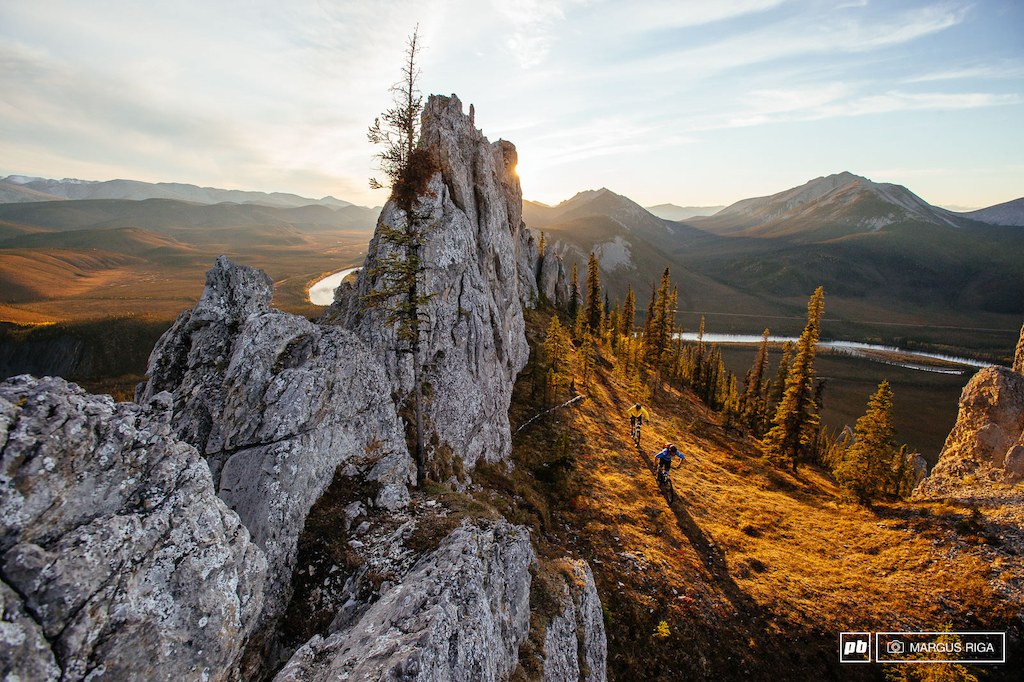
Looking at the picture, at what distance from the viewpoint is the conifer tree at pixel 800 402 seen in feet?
131

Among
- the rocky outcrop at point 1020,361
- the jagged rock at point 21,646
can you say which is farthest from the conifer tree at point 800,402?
the jagged rock at point 21,646

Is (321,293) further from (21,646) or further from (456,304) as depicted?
(21,646)

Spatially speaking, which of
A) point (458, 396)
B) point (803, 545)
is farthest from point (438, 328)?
point (803, 545)

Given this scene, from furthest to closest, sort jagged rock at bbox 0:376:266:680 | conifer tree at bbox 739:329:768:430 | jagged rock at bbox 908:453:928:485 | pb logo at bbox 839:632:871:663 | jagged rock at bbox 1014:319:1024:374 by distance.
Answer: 1. conifer tree at bbox 739:329:768:430
2. jagged rock at bbox 908:453:928:485
3. jagged rock at bbox 1014:319:1024:374
4. pb logo at bbox 839:632:871:663
5. jagged rock at bbox 0:376:266:680

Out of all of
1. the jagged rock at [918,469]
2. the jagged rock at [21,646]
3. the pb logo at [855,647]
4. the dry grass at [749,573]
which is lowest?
the jagged rock at [918,469]

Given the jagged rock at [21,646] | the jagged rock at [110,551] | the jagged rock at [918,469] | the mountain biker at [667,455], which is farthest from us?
the jagged rock at [918,469]

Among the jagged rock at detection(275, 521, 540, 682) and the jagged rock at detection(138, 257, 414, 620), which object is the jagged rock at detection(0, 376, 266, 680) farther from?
the jagged rock at detection(138, 257, 414, 620)

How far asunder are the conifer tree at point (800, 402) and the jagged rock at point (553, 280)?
51.1 metres

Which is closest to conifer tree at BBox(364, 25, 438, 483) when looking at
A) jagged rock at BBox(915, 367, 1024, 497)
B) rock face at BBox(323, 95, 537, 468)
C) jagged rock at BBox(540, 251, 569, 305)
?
rock face at BBox(323, 95, 537, 468)

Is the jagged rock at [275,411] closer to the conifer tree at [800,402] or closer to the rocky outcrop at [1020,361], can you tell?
the conifer tree at [800,402]

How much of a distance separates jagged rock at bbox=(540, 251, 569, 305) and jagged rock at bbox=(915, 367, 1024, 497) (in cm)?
6351

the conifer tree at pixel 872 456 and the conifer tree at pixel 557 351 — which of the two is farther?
the conifer tree at pixel 557 351

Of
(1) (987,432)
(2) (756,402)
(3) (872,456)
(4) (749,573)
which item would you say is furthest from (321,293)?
(1) (987,432)

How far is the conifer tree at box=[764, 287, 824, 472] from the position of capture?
3984 centimetres
